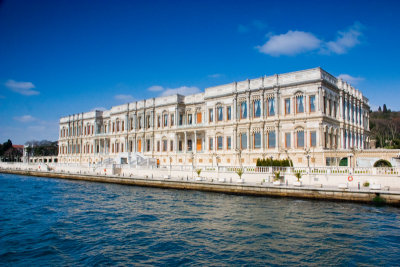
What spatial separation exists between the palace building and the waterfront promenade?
4.77m

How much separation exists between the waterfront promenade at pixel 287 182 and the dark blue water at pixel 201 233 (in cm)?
123

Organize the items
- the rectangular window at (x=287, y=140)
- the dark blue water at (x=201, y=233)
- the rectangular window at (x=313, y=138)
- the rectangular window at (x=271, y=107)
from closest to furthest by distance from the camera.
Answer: the dark blue water at (x=201, y=233) < the rectangular window at (x=313, y=138) < the rectangular window at (x=287, y=140) < the rectangular window at (x=271, y=107)

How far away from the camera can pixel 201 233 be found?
1540 cm

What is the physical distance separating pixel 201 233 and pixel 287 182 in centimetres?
1475

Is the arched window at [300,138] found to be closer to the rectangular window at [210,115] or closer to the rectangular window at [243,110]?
the rectangular window at [243,110]

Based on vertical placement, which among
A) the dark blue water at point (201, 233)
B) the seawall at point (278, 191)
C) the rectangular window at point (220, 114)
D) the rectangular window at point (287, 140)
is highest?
the rectangular window at point (220, 114)

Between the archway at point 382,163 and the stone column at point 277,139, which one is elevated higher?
the stone column at point 277,139

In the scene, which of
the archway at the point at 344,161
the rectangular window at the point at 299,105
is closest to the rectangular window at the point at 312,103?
the rectangular window at the point at 299,105

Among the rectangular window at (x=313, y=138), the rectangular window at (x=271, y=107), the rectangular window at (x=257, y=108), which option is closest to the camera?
the rectangular window at (x=313, y=138)

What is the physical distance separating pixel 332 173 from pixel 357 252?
1457cm

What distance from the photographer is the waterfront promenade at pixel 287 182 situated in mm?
22453

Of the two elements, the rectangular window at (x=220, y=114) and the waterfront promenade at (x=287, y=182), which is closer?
the waterfront promenade at (x=287, y=182)

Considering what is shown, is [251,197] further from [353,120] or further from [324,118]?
[353,120]

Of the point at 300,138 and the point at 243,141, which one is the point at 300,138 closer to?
the point at 300,138
